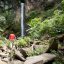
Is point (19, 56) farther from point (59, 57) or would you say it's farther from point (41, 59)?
point (59, 57)

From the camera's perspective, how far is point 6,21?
638 inches

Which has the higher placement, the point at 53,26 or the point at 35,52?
the point at 53,26

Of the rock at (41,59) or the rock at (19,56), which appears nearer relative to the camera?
the rock at (41,59)

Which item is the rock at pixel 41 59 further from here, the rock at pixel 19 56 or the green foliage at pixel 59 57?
the rock at pixel 19 56

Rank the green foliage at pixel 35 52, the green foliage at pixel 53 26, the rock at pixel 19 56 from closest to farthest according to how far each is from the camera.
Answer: the rock at pixel 19 56 < the green foliage at pixel 35 52 < the green foliage at pixel 53 26

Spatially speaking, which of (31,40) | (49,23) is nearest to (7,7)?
(31,40)

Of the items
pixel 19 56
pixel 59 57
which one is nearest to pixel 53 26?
pixel 19 56

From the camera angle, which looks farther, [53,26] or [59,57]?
[53,26]

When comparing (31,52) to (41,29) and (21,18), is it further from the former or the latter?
(21,18)

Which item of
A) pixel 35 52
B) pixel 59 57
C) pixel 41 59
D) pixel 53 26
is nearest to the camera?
pixel 41 59

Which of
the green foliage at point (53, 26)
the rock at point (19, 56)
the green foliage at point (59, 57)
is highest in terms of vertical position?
the green foliage at point (53, 26)

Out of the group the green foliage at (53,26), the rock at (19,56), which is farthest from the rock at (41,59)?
the green foliage at (53,26)

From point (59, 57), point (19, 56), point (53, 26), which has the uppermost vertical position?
A: point (53, 26)

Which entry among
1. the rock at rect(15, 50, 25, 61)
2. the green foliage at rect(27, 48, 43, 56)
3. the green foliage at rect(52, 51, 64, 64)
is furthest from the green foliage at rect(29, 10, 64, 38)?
the rock at rect(15, 50, 25, 61)
